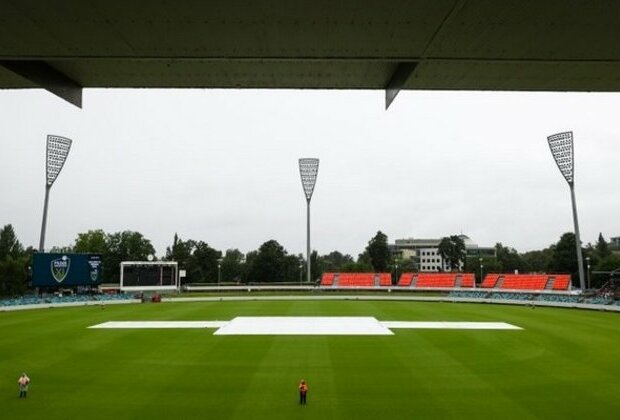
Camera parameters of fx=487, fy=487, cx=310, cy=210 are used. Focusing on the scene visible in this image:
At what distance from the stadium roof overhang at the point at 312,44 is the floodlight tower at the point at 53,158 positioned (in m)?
57.0

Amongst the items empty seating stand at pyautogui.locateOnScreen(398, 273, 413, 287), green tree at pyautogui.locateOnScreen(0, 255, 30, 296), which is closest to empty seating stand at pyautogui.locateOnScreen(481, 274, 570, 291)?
empty seating stand at pyautogui.locateOnScreen(398, 273, 413, 287)

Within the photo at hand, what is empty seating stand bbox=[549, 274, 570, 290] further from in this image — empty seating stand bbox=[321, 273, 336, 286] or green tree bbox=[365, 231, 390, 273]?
green tree bbox=[365, 231, 390, 273]

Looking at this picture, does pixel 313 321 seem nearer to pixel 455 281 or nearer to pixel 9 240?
pixel 455 281

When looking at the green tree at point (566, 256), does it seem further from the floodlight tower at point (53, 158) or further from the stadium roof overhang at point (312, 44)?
the stadium roof overhang at point (312, 44)

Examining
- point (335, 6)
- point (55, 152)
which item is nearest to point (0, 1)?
point (335, 6)

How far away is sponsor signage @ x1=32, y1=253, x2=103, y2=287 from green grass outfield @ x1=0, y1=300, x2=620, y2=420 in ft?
72.1

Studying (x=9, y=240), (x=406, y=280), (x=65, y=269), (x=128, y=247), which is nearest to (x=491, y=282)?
(x=406, y=280)

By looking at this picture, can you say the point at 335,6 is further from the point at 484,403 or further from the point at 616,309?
the point at 616,309

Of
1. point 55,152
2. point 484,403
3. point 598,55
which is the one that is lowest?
point 484,403

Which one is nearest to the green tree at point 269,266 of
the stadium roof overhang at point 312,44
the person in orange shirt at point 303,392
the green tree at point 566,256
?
the green tree at point 566,256

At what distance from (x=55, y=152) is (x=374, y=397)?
5536 centimetres

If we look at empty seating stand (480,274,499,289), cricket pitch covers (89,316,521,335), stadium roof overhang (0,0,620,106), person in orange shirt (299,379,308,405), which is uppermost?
stadium roof overhang (0,0,620,106)

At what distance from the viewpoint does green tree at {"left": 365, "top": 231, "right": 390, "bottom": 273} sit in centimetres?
12769

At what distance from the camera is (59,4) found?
547cm
